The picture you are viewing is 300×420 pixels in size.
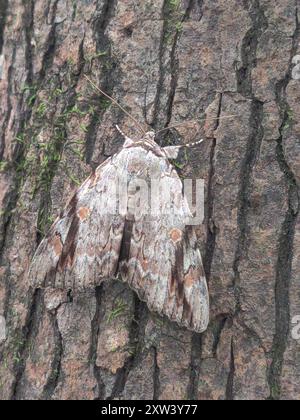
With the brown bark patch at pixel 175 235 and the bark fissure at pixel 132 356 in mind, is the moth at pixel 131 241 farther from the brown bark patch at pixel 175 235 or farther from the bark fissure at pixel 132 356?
the bark fissure at pixel 132 356

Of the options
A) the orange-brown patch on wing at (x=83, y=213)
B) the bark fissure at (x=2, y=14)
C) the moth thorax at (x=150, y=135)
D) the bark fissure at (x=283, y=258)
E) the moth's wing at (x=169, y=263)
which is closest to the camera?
the bark fissure at (x=283, y=258)

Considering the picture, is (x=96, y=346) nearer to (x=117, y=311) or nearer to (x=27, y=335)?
(x=117, y=311)

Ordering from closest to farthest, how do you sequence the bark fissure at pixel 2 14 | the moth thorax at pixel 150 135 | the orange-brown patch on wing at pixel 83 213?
1. the moth thorax at pixel 150 135
2. the orange-brown patch on wing at pixel 83 213
3. the bark fissure at pixel 2 14

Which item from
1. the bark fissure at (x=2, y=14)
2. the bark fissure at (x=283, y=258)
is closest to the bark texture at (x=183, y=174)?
the bark fissure at (x=283, y=258)

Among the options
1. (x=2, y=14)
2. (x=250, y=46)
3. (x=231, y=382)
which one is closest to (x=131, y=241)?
(x=231, y=382)

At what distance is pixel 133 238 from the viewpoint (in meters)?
2.17

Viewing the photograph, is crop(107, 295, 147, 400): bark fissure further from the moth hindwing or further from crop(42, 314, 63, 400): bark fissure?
crop(42, 314, 63, 400): bark fissure

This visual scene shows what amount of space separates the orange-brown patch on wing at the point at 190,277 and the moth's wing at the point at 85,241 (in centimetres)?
31

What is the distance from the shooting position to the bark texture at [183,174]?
6.37 ft

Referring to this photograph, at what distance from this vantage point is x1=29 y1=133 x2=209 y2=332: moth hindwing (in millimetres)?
2055

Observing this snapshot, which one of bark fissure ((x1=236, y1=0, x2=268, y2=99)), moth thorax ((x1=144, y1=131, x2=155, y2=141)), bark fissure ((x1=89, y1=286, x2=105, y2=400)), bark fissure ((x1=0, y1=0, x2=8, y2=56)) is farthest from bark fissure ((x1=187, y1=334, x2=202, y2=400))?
bark fissure ((x1=0, y1=0, x2=8, y2=56))

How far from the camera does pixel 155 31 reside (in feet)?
6.97

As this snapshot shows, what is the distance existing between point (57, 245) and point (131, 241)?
336mm

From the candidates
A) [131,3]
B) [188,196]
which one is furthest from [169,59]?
[188,196]
